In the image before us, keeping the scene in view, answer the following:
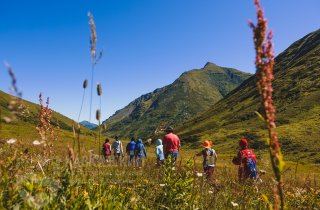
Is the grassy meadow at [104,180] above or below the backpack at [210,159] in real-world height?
below

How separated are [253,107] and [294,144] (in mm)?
67406

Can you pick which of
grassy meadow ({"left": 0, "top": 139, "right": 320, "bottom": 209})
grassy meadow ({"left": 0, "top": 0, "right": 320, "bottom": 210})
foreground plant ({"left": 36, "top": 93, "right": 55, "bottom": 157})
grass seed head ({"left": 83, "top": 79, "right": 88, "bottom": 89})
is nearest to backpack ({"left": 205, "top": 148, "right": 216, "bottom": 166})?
grassy meadow ({"left": 0, "top": 0, "right": 320, "bottom": 210})

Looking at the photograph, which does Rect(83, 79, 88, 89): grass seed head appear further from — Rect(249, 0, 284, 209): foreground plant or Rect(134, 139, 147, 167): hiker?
Rect(134, 139, 147, 167): hiker

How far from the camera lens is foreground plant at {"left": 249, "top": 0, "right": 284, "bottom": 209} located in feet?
7.44

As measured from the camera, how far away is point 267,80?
2.32 meters

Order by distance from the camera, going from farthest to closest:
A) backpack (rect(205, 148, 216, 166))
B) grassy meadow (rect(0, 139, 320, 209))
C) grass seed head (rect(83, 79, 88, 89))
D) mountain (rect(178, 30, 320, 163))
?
mountain (rect(178, 30, 320, 163)) → backpack (rect(205, 148, 216, 166)) → grassy meadow (rect(0, 139, 320, 209)) → grass seed head (rect(83, 79, 88, 89))

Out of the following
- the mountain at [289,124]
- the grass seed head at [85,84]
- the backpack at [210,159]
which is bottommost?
the backpack at [210,159]

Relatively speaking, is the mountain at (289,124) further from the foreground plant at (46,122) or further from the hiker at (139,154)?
the foreground plant at (46,122)

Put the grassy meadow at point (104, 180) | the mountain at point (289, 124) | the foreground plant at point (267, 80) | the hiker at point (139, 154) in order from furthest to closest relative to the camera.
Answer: the mountain at point (289, 124) < the hiker at point (139, 154) < the grassy meadow at point (104, 180) < the foreground plant at point (267, 80)

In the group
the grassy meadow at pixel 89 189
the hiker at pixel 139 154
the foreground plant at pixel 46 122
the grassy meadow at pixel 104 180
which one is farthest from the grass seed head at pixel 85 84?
the hiker at pixel 139 154

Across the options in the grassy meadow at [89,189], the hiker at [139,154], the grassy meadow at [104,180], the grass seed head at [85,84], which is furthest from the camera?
the hiker at [139,154]

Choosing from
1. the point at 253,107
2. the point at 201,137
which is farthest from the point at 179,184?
the point at 253,107

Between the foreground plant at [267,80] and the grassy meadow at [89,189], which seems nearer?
the foreground plant at [267,80]

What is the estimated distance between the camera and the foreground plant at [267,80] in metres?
2.27
